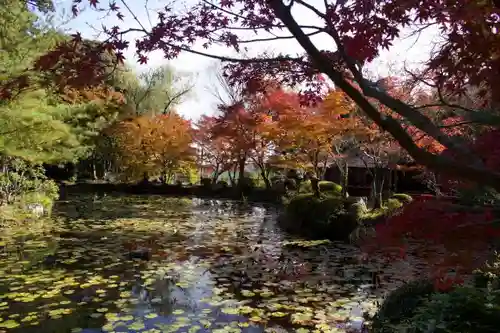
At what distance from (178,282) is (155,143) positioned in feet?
55.2

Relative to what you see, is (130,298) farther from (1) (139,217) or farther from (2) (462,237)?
(1) (139,217)

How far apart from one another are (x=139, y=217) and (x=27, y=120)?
15.1 ft

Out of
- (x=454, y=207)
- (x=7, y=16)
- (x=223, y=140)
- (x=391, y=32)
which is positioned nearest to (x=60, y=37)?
(x=7, y=16)

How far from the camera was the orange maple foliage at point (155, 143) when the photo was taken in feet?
72.3

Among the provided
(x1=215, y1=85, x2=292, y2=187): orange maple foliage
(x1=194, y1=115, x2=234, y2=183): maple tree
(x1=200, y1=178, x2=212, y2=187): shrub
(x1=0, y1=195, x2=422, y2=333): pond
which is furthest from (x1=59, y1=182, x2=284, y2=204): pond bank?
(x1=0, y1=195, x2=422, y2=333): pond

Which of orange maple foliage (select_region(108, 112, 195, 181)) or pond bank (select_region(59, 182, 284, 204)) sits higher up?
orange maple foliage (select_region(108, 112, 195, 181))

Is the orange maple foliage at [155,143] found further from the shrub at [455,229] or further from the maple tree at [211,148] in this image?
the shrub at [455,229]

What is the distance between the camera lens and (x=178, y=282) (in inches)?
238

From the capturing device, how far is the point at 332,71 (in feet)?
6.30

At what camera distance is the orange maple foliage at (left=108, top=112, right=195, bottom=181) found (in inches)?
867

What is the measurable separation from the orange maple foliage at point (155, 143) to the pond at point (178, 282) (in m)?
11.5

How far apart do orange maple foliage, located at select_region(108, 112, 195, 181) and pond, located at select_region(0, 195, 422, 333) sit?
11531 millimetres

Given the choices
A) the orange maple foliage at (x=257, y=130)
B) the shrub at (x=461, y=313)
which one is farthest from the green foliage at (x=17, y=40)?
the shrub at (x=461, y=313)

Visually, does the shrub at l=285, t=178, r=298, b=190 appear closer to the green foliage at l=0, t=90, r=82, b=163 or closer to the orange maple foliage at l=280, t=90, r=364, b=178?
the orange maple foliage at l=280, t=90, r=364, b=178
